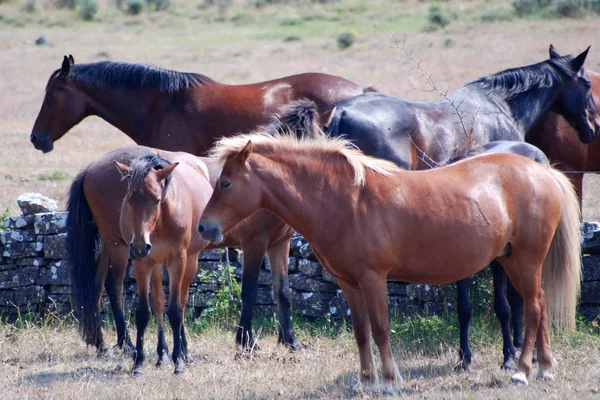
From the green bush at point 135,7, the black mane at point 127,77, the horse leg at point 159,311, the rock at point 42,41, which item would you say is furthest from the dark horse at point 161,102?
the green bush at point 135,7

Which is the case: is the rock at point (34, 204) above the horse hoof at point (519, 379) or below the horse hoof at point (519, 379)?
above

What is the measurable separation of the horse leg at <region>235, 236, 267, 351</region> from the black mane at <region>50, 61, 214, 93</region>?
2.60m

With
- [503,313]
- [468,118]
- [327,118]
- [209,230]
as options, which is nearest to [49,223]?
[327,118]

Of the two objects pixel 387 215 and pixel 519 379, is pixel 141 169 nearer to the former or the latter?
pixel 387 215

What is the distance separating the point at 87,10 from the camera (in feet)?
113

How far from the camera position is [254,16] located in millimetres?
32812

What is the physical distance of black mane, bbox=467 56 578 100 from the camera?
814 cm

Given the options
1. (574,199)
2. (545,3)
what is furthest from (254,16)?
(574,199)

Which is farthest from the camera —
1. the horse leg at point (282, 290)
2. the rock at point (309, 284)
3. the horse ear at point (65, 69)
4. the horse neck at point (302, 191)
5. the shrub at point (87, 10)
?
the shrub at point (87, 10)

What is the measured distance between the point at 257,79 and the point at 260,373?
47.4 ft

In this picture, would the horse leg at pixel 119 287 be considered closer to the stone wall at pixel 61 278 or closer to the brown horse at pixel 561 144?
the stone wall at pixel 61 278

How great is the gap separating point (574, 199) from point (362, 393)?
6.81ft

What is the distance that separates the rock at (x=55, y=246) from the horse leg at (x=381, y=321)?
4.11 m

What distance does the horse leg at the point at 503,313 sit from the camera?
19.9 ft
